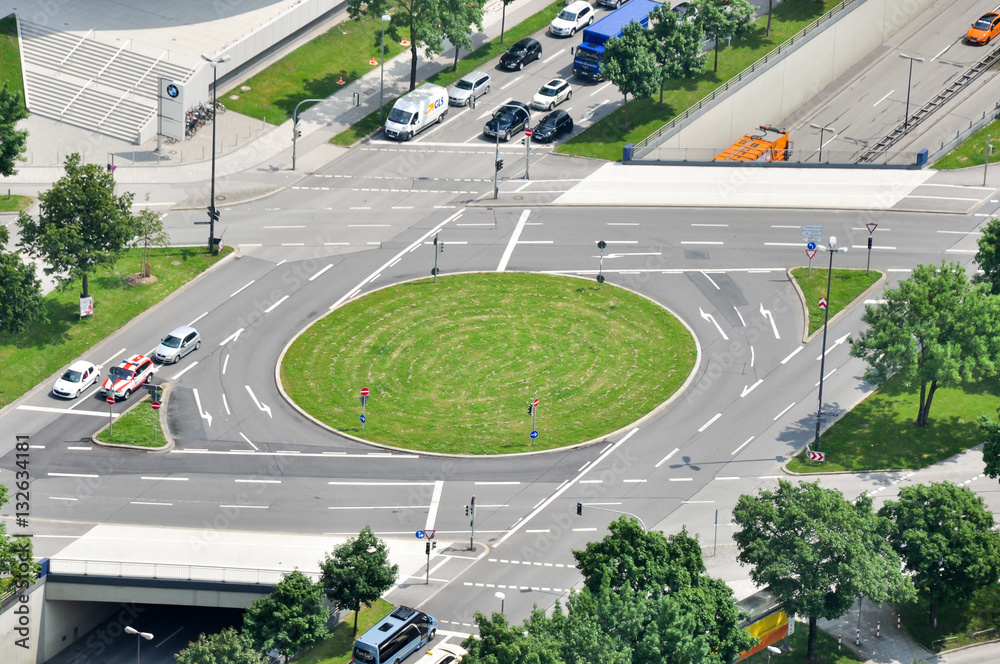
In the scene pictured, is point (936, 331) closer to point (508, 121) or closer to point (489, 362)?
point (489, 362)

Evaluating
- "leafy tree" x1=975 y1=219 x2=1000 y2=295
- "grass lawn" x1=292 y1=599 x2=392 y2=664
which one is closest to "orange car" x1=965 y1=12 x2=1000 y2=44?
"leafy tree" x1=975 y1=219 x2=1000 y2=295

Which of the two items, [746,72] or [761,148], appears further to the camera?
[746,72]

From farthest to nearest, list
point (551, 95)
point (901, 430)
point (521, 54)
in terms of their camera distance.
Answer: point (521, 54)
point (551, 95)
point (901, 430)

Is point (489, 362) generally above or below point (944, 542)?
below

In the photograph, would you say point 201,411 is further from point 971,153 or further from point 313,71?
point 971,153

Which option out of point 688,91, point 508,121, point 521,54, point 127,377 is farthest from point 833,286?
point 127,377

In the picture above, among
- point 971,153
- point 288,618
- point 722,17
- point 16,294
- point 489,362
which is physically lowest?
point 288,618

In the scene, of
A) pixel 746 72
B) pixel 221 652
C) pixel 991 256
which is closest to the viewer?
pixel 221 652
